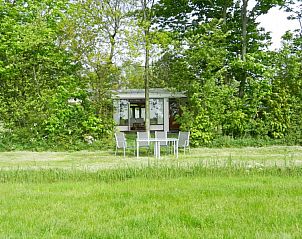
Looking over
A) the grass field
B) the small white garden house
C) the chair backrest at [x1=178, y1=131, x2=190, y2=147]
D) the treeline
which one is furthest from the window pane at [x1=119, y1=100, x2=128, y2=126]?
the grass field

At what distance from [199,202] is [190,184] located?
1196 mm

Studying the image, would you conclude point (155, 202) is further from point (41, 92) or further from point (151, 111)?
point (151, 111)

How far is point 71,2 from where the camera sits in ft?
50.8

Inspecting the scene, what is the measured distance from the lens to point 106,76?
44.9ft

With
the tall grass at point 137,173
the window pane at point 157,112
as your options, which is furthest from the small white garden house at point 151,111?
the tall grass at point 137,173

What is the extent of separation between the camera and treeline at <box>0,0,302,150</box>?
13.6 m

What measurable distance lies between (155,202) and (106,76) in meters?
9.29

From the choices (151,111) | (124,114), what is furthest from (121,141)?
(124,114)

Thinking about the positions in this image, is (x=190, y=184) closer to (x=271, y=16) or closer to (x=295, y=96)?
(x=295, y=96)

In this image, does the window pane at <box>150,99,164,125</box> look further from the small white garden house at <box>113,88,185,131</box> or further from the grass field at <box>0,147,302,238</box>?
the grass field at <box>0,147,302,238</box>

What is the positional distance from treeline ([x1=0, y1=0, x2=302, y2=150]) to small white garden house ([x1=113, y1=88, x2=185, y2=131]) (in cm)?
563

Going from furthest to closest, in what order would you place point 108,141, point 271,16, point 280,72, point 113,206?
point 271,16 < point 280,72 < point 108,141 < point 113,206

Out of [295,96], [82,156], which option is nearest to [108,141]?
[82,156]

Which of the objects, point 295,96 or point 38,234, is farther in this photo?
point 295,96
